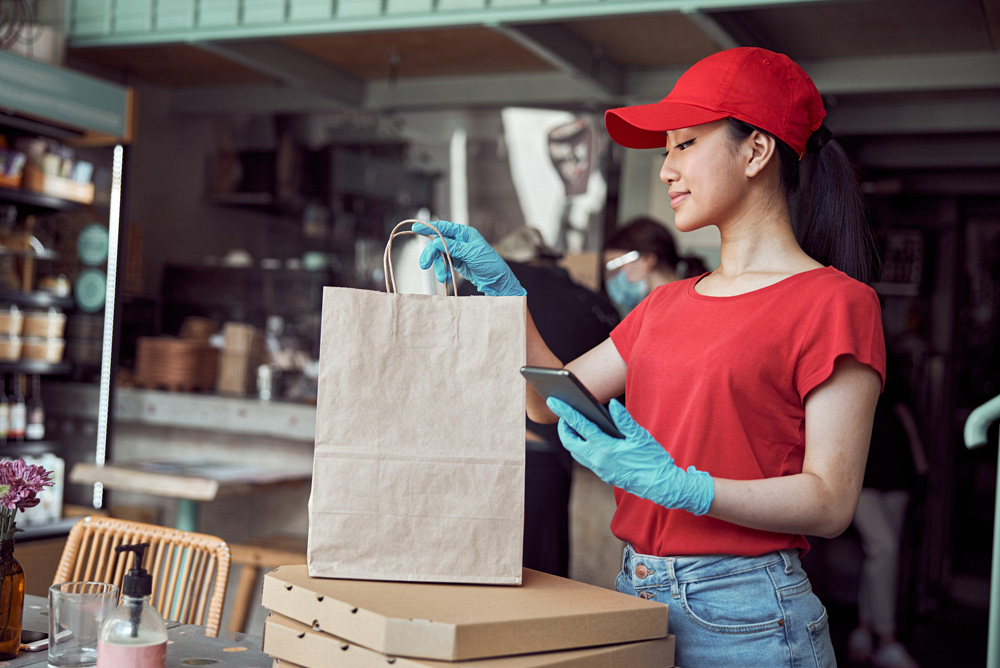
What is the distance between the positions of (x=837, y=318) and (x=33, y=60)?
13.5 feet

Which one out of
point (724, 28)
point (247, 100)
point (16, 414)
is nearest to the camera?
point (724, 28)

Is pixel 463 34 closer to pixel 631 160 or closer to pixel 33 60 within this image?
pixel 631 160

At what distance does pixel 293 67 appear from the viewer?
559cm

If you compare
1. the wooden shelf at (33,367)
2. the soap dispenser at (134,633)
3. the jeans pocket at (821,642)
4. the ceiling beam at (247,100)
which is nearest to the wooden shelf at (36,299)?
the wooden shelf at (33,367)

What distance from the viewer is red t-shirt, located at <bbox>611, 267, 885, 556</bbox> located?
1264 mm

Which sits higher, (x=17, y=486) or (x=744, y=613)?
(x=17, y=486)

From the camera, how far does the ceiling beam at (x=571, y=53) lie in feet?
14.9

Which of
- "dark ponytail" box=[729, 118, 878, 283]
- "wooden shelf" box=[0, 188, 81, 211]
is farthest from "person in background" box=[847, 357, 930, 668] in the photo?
"wooden shelf" box=[0, 188, 81, 211]

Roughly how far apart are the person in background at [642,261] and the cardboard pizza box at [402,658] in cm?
249

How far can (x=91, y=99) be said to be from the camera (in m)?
4.54

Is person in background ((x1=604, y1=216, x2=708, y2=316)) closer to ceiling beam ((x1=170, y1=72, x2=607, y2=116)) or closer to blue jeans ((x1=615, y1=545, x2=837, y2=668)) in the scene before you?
ceiling beam ((x1=170, y1=72, x2=607, y2=116))

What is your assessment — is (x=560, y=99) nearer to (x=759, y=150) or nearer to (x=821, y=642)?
(x=759, y=150)

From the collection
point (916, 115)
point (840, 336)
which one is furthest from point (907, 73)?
point (840, 336)

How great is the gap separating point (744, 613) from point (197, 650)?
0.88 m
